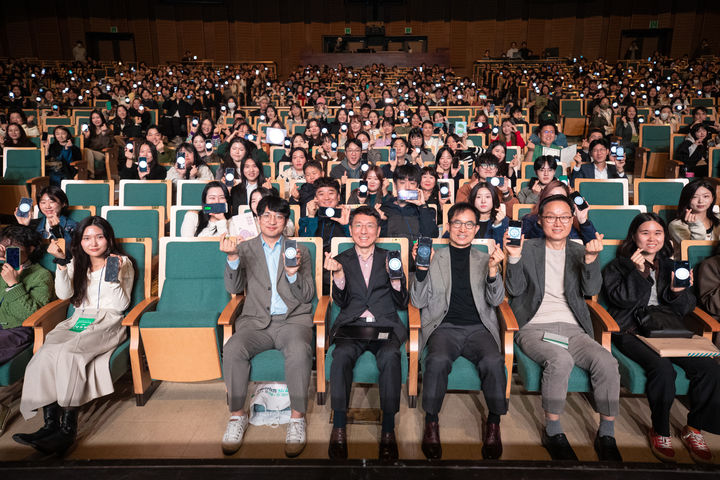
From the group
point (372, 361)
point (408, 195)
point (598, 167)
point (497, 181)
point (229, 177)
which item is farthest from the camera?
point (598, 167)

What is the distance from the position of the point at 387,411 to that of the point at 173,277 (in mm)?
1256

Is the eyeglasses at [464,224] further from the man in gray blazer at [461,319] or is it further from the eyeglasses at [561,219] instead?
the eyeglasses at [561,219]

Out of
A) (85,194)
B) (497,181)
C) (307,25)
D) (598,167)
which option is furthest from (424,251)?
(307,25)

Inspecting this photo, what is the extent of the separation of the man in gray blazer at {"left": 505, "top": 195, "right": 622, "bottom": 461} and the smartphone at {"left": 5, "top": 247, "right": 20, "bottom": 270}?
2.16m

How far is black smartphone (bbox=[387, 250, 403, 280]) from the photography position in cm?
204

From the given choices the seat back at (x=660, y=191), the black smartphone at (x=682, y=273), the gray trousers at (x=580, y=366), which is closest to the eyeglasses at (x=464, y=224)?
the gray trousers at (x=580, y=366)

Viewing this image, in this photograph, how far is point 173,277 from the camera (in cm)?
242

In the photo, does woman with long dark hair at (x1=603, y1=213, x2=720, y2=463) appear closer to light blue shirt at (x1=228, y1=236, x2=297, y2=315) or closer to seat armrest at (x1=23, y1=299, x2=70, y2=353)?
light blue shirt at (x1=228, y1=236, x2=297, y2=315)

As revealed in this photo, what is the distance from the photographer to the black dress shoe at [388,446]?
185cm

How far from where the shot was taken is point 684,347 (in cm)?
190

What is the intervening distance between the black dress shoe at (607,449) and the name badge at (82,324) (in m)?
2.18

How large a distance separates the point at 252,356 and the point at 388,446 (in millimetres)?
659

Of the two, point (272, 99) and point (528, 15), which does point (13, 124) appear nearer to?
point (272, 99)

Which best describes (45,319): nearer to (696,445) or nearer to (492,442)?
(492,442)
